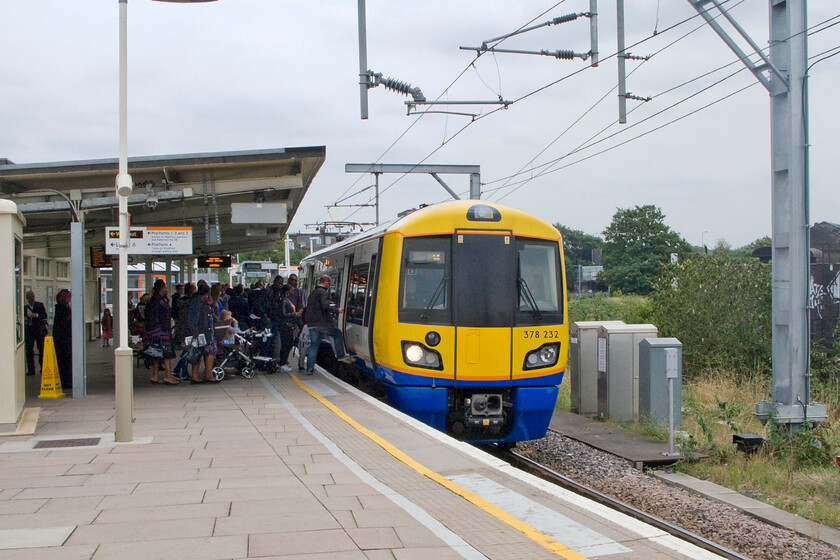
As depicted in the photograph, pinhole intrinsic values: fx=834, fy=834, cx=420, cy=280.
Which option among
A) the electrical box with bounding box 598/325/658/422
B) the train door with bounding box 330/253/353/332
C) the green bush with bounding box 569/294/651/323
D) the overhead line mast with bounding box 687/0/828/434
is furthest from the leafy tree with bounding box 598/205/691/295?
the overhead line mast with bounding box 687/0/828/434

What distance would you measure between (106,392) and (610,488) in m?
8.15

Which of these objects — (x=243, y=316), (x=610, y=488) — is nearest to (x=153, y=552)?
(x=610, y=488)

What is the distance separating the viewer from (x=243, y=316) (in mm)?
17000

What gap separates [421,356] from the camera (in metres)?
9.57

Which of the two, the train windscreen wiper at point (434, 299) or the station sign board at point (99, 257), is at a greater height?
the station sign board at point (99, 257)

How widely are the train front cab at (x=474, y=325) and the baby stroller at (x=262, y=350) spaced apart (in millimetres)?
5517

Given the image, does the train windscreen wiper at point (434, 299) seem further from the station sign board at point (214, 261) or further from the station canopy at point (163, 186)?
the station sign board at point (214, 261)

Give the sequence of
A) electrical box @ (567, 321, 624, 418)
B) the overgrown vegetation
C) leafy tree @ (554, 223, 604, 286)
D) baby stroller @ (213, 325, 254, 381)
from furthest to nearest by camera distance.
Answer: leafy tree @ (554, 223, 604, 286) → baby stroller @ (213, 325, 254, 381) → electrical box @ (567, 321, 624, 418) → the overgrown vegetation

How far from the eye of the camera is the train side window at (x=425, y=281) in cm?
966

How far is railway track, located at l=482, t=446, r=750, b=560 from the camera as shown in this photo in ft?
21.0

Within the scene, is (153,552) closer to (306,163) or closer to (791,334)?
(791,334)

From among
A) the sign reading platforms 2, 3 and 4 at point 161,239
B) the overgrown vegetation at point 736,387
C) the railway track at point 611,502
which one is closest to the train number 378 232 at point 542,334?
the railway track at point 611,502

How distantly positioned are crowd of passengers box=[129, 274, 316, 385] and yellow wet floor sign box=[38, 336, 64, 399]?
1.71 m

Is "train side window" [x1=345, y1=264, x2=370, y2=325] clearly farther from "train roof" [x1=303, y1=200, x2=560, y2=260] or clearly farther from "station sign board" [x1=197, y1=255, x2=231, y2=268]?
"station sign board" [x1=197, y1=255, x2=231, y2=268]
